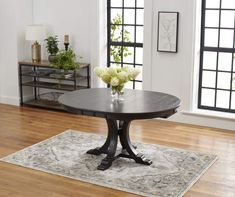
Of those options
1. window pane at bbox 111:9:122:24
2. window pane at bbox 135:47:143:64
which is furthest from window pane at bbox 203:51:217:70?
window pane at bbox 111:9:122:24

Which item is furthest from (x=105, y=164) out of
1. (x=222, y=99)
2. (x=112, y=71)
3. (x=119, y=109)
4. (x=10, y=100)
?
(x=10, y=100)

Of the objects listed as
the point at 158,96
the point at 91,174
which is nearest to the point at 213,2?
the point at 158,96

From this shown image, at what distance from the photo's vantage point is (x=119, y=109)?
479 centimetres

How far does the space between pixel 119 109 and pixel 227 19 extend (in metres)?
2.72

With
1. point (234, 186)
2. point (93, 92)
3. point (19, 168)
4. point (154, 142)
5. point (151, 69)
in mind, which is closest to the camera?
point (234, 186)

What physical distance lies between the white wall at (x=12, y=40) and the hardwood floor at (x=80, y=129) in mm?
406

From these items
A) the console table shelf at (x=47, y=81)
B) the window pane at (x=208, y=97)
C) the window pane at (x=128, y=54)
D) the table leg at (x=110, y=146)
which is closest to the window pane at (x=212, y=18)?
the window pane at (x=208, y=97)

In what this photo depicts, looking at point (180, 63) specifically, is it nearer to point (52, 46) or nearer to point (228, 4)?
point (228, 4)

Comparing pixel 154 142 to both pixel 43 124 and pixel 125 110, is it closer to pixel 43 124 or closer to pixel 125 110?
pixel 125 110

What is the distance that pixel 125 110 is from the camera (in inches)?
187

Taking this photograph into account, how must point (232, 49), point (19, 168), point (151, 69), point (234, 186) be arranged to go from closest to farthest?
point (234, 186)
point (19, 168)
point (232, 49)
point (151, 69)

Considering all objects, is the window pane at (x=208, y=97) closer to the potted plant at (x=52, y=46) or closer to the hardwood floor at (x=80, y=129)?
the hardwood floor at (x=80, y=129)

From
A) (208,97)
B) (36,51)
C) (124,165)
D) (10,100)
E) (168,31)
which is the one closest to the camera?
(124,165)

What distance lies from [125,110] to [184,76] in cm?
234
